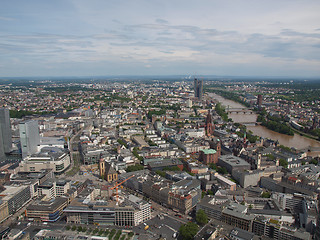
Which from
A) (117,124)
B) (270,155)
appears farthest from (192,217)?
(117,124)

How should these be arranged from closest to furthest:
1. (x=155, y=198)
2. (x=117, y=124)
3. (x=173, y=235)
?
(x=173, y=235)
(x=155, y=198)
(x=117, y=124)

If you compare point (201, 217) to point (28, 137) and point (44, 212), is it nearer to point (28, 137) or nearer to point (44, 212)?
point (44, 212)

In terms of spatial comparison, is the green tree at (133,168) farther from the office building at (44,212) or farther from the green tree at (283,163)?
the green tree at (283,163)

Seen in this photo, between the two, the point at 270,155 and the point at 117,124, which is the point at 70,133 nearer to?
the point at 117,124

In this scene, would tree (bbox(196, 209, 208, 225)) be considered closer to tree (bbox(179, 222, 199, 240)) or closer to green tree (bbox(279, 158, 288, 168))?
tree (bbox(179, 222, 199, 240))

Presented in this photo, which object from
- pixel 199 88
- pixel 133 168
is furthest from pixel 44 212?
pixel 199 88

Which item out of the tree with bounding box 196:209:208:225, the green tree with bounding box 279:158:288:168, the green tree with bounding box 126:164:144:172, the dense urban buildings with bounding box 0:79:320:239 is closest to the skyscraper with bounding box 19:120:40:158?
the dense urban buildings with bounding box 0:79:320:239
